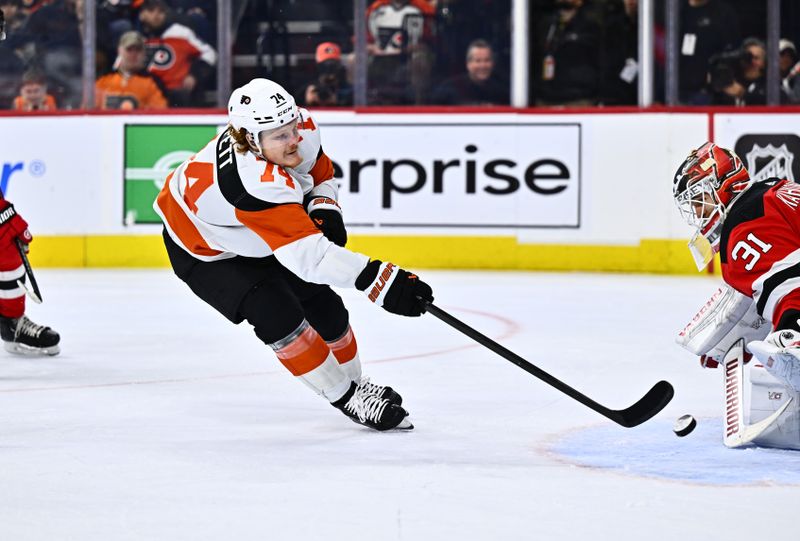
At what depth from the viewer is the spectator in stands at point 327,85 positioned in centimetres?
748

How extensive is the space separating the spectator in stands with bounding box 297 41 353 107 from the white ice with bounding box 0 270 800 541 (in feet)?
9.22

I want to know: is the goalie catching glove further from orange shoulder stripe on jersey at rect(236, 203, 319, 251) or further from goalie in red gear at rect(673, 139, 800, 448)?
orange shoulder stripe on jersey at rect(236, 203, 319, 251)

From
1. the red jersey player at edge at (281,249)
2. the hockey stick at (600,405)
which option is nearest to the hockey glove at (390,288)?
the red jersey player at edge at (281,249)

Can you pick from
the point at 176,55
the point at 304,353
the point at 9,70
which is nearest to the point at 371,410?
the point at 304,353

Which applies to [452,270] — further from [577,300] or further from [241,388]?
[241,388]

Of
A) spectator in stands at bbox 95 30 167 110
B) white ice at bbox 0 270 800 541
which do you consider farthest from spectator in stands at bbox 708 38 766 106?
spectator in stands at bbox 95 30 167 110

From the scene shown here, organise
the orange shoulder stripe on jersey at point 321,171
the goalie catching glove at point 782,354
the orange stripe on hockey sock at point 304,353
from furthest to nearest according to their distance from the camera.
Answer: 1. the orange shoulder stripe on jersey at point 321,171
2. the orange stripe on hockey sock at point 304,353
3. the goalie catching glove at point 782,354

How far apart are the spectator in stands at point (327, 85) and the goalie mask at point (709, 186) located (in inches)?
194

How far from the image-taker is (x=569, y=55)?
24.4 feet

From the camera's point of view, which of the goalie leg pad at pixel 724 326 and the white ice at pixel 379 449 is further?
the goalie leg pad at pixel 724 326

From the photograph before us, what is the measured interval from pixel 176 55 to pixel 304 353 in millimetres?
5031

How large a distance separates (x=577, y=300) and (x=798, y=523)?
12.2 ft

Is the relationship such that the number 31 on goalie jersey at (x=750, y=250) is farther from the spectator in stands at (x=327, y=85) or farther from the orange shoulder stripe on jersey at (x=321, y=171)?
the spectator in stands at (x=327, y=85)

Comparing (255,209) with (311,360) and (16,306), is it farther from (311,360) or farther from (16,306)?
(16,306)
